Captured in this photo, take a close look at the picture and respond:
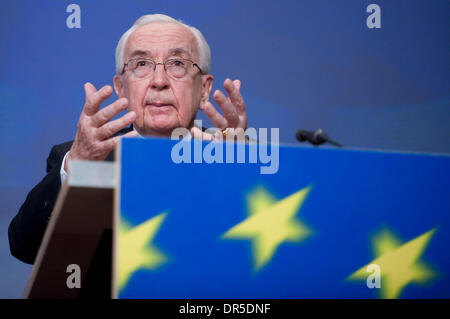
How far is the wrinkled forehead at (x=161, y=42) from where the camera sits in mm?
2258

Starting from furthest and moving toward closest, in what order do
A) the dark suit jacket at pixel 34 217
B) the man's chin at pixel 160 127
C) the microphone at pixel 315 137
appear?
the man's chin at pixel 160 127
the dark suit jacket at pixel 34 217
the microphone at pixel 315 137

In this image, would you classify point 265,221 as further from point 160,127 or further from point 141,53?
point 141,53

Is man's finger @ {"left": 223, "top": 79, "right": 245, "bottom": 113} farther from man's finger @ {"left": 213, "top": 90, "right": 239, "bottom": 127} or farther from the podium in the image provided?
the podium

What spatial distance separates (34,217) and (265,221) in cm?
84

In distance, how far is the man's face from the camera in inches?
85.8

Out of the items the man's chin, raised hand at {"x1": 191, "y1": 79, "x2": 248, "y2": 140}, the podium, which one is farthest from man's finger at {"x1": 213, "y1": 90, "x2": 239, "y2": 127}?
the man's chin

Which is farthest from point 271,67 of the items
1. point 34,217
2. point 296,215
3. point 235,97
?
point 296,215

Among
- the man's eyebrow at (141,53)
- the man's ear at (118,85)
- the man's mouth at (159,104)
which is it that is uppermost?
the man's eyebrow at (141,53)

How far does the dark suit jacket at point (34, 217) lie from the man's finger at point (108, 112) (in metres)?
0.27

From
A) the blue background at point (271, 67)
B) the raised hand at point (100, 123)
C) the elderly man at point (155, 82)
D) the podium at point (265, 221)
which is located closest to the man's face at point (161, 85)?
the elderly man at point (155, 82)

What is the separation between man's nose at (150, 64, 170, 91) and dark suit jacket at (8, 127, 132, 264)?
0.40 meters

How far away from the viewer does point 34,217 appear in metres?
1.71

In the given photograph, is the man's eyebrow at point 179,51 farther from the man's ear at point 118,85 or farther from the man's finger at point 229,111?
the man's finger at point 229,111
